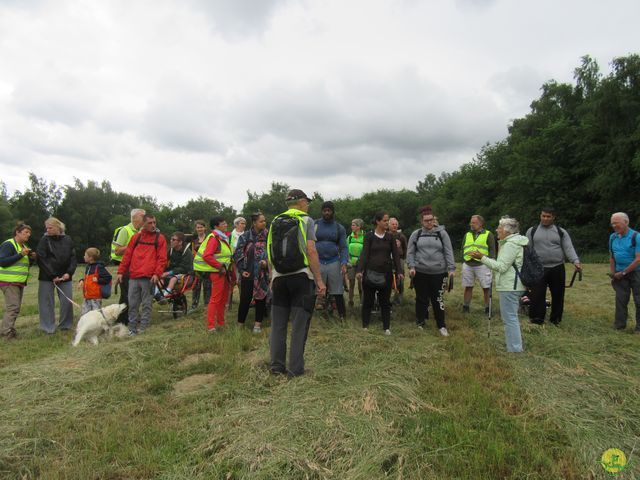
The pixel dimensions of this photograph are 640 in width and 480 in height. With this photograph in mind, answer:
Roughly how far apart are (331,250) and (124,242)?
3.83m

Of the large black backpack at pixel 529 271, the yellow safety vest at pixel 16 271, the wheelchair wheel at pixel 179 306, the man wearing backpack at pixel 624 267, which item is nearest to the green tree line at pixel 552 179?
the man wearing backpack at pixel 624 267

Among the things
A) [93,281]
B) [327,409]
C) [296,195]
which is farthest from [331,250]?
[93,281]

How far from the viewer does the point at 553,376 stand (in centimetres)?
427

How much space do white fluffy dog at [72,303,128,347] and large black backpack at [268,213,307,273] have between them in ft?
12.3

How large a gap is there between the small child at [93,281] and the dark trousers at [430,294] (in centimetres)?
578

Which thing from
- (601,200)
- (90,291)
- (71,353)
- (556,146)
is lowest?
(71,353)

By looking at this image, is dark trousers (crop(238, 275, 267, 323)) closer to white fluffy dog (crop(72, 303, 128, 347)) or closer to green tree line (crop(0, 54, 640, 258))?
white fluffy dog (crop(72, 303, 128, 347))

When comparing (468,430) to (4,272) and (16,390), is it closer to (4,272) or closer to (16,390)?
(16,390)

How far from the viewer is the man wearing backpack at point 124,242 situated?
702cm

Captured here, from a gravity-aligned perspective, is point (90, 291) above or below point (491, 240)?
below

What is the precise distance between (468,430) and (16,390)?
4542 mm

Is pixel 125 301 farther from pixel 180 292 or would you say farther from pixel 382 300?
pixel 382 300

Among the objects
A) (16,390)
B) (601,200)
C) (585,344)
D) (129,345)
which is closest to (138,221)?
(129,345)

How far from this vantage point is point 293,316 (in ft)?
14.3
